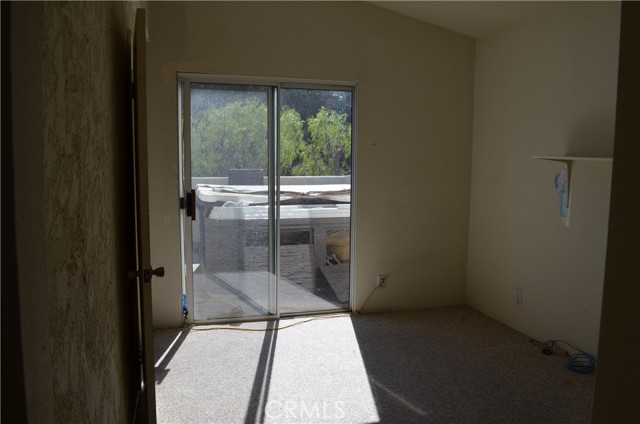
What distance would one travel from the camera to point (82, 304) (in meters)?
1.06

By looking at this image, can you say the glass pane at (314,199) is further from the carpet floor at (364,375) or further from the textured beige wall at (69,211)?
the textured beige wall at (69,211)

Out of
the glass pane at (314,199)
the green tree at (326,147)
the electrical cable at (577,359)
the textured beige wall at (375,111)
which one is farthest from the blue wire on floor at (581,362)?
the green tree at (326,147)

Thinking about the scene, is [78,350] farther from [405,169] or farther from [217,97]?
[405,169]

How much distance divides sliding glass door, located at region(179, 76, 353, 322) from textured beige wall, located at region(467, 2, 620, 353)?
1.19 metres

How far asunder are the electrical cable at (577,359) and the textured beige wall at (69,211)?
2784 millimetres

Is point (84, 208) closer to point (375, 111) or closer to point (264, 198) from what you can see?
point (264, 198)

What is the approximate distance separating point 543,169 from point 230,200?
241 centimetres

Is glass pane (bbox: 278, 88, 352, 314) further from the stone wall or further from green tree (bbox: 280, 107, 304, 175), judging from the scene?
the stone wall

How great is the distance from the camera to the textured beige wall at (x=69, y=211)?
69 centimetres

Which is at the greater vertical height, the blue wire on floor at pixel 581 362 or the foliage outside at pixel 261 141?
the foliage outside at pixel 261 141

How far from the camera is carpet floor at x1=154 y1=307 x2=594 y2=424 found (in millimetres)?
2689

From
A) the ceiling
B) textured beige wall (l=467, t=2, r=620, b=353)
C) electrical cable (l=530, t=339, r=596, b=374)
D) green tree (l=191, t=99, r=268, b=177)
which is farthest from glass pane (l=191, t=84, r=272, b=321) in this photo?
electrical cable (l=530, t=339, r=596, b=374)

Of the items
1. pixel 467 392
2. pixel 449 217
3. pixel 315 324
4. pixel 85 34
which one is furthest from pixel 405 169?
pixel 85 34

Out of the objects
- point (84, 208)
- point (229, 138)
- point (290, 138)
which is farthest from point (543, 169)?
point (84, 208)
